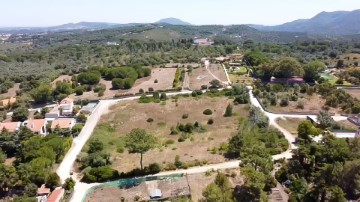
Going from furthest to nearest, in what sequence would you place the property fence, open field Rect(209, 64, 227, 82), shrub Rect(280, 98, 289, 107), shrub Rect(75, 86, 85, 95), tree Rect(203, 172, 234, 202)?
open field Rect(209, 64, 227, 82)
shrub Rect(75, 86, 85, 95)
shrub Rect(280, 98, 289, 107)
the property fence
tree Rect(203, 172, 234, 202)

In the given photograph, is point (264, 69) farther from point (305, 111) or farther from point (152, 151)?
point (152, 151)

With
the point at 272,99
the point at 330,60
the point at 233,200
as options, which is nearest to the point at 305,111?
the point at 272,99

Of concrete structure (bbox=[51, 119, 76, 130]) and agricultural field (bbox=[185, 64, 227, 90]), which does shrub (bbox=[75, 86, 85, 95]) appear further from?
agricultural field (bbox=[185, 64, 227, 90])

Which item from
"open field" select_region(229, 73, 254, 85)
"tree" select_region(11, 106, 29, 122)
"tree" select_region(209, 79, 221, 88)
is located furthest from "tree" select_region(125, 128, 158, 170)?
"open field" select_region(229, 73, 254, 85)

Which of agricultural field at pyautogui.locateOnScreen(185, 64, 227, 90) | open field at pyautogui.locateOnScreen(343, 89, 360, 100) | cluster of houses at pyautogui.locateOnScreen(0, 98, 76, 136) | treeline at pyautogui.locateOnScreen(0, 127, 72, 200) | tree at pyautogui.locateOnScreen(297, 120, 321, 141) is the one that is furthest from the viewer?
agricultural field at pyautogui.locateOnScreen(185, 64, 227, 90)

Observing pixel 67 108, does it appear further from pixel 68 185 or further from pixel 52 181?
pixel 68 185

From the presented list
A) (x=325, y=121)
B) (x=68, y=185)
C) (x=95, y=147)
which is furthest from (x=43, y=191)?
(x=325, y=121)

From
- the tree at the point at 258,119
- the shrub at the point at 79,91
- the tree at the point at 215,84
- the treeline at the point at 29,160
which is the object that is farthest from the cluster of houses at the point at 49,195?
the tree at the point at 215,84
